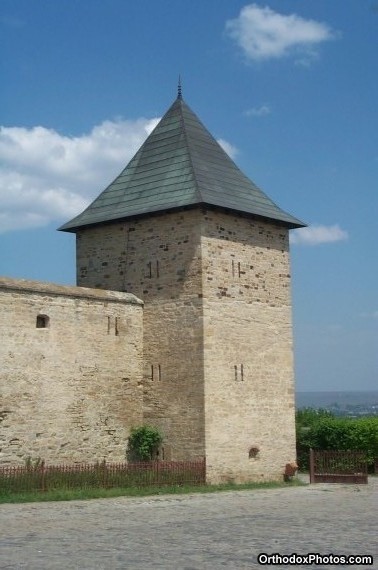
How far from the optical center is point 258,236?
2045cm

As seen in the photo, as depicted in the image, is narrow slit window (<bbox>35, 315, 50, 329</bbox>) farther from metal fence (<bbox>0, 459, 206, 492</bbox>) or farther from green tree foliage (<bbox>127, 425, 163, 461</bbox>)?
green tree foliage (<bbox>127, 425, 163, 461</bbox>)

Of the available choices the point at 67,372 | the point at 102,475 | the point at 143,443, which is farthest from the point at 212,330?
the point at 102,475

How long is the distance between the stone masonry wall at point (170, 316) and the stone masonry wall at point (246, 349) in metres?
0.26

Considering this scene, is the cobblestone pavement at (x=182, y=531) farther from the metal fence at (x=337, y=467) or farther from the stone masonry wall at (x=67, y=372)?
the metal fence at (x=337, y=467)

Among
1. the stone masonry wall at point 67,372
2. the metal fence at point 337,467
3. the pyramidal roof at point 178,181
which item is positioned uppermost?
the pyramidal roof at point 178,181

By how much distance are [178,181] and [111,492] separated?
7.76m

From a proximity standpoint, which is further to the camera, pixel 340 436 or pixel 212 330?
pixel 340 436

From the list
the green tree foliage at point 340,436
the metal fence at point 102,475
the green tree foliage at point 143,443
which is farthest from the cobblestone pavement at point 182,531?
the green tree foliage at point 340,436

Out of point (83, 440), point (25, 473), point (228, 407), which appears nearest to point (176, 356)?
point (228, 407)

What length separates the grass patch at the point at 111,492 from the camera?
14.8 metres

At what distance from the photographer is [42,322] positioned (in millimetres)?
17234

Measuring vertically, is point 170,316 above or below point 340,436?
above

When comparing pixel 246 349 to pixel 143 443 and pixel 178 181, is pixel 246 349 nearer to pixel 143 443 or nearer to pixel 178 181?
pixel 143 443

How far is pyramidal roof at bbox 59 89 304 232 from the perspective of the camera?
19.6m
